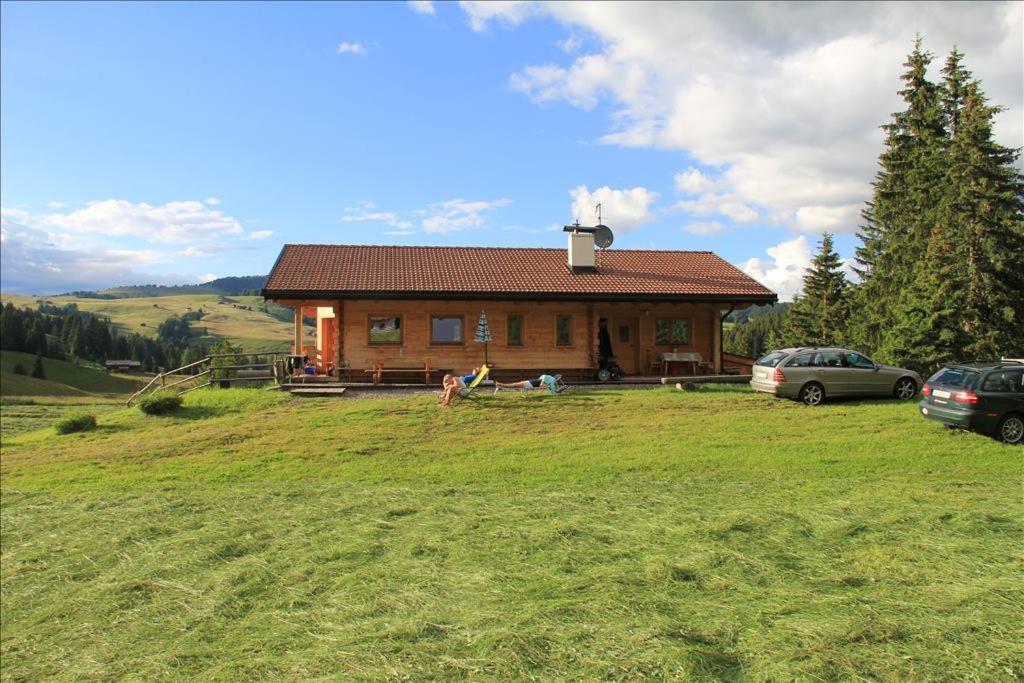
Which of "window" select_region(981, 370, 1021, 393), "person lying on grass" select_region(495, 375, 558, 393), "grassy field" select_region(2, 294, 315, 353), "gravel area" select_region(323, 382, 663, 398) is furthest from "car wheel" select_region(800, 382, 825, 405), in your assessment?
"grassy field" select_region(2, 294, 315, 353)

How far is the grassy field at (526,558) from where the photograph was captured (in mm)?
4090

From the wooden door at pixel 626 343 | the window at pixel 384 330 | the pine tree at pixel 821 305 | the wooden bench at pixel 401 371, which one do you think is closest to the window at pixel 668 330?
the wooden door at pixel 626 343

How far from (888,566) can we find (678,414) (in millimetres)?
9594

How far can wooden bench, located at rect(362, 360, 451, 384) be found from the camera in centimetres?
1995

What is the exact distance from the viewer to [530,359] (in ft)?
69.8

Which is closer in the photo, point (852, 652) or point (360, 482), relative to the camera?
point (852, 652)

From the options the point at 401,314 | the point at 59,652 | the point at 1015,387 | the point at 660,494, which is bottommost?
the point at 59,652

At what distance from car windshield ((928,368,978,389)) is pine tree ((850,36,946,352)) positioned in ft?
72.2

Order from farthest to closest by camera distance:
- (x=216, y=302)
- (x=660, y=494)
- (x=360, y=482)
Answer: (x=216, y=302) → (x=360, y=482) → (x=660, y=494)

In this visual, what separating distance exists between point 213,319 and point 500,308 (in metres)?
171

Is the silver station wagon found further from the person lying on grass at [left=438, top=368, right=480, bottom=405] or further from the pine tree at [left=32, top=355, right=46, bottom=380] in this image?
the pine tree at [left=32, top=355, right=46, bottom=380]

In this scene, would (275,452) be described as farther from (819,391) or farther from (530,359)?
(819,391)

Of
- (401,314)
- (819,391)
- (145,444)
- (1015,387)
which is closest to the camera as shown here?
(1015,387)

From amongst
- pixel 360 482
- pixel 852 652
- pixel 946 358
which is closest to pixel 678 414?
pixel 360 482
